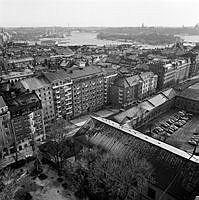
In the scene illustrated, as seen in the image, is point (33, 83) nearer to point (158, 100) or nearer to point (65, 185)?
point (65, 185)

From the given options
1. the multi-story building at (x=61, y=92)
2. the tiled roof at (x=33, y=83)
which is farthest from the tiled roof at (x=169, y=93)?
the tiled roof at (x=33, y=83)

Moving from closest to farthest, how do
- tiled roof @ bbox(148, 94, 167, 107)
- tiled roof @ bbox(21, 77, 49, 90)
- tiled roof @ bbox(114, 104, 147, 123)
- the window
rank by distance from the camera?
1. the window
2. tiled roof @ bbox(114, 104, 147, 123)
3. tiled roof @ bbox(21, 77, 49, 90)
4. tiled roof @ bbox(148, 94, 167, 107)

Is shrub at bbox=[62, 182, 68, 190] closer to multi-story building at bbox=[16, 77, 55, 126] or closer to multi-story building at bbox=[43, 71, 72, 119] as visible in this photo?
multi-story building at bbox=[16, 77, 55, 126]

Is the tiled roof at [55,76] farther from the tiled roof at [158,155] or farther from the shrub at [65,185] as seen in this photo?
the shrub at [65,185]

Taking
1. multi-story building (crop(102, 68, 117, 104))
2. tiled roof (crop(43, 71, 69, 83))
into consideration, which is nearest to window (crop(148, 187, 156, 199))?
tiled roof (crop(43, 71, 69, 83))

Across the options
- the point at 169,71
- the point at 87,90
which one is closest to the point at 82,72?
the point at 87,90
